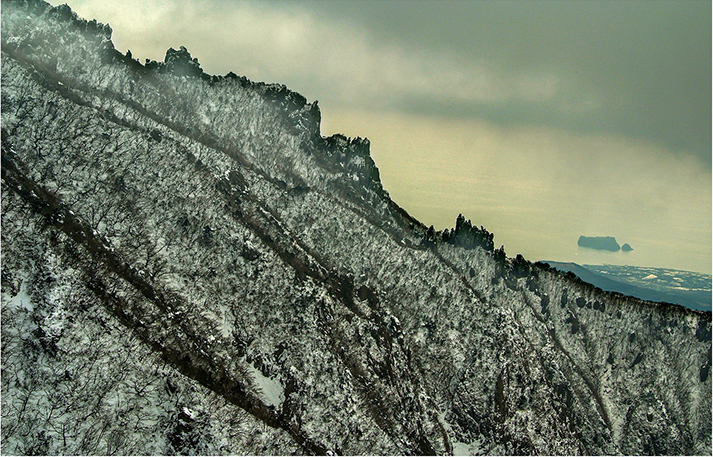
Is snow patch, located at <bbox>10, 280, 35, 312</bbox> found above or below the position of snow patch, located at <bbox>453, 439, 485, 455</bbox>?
above

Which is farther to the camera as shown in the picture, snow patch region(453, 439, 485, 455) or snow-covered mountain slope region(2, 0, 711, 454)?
snow patch region(453, 439, 485, 455)

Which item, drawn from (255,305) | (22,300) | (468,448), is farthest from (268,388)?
(468,448)

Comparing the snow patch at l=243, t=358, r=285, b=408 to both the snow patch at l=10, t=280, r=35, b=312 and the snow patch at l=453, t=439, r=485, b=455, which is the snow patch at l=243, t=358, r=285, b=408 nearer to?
the snow patch at l=10, t=280, r=35, b=312

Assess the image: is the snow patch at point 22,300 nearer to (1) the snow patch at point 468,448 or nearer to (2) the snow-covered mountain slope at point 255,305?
(2) the snow-covered mountain slope at point 255,305

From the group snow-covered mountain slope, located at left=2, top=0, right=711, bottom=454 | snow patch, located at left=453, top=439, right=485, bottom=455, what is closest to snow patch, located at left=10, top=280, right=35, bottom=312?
snow-covered mountain slope, located at left=2, top=0, right=711, bottom=454

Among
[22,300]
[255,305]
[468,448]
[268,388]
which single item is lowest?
[468,448]

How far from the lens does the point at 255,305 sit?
406ft

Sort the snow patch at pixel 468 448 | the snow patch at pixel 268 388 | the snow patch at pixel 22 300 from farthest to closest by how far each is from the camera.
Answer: the snow patch at pixel 468 448 → the snow patch at pixel 268 388 → the snow patch at pixel 22 300

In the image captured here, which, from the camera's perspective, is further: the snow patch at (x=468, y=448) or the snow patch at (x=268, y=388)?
the snow patch at (x=468, y=448)

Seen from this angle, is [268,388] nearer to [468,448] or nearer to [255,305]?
[255,305]

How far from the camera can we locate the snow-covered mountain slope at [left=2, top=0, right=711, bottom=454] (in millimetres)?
91312

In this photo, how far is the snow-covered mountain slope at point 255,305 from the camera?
91312mm

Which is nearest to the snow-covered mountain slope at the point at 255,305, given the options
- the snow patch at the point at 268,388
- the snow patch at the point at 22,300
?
the snow patch at the point at 22,300

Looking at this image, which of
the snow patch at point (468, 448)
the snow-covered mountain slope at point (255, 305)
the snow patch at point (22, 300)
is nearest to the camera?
the snow patch at point (22, 300)
